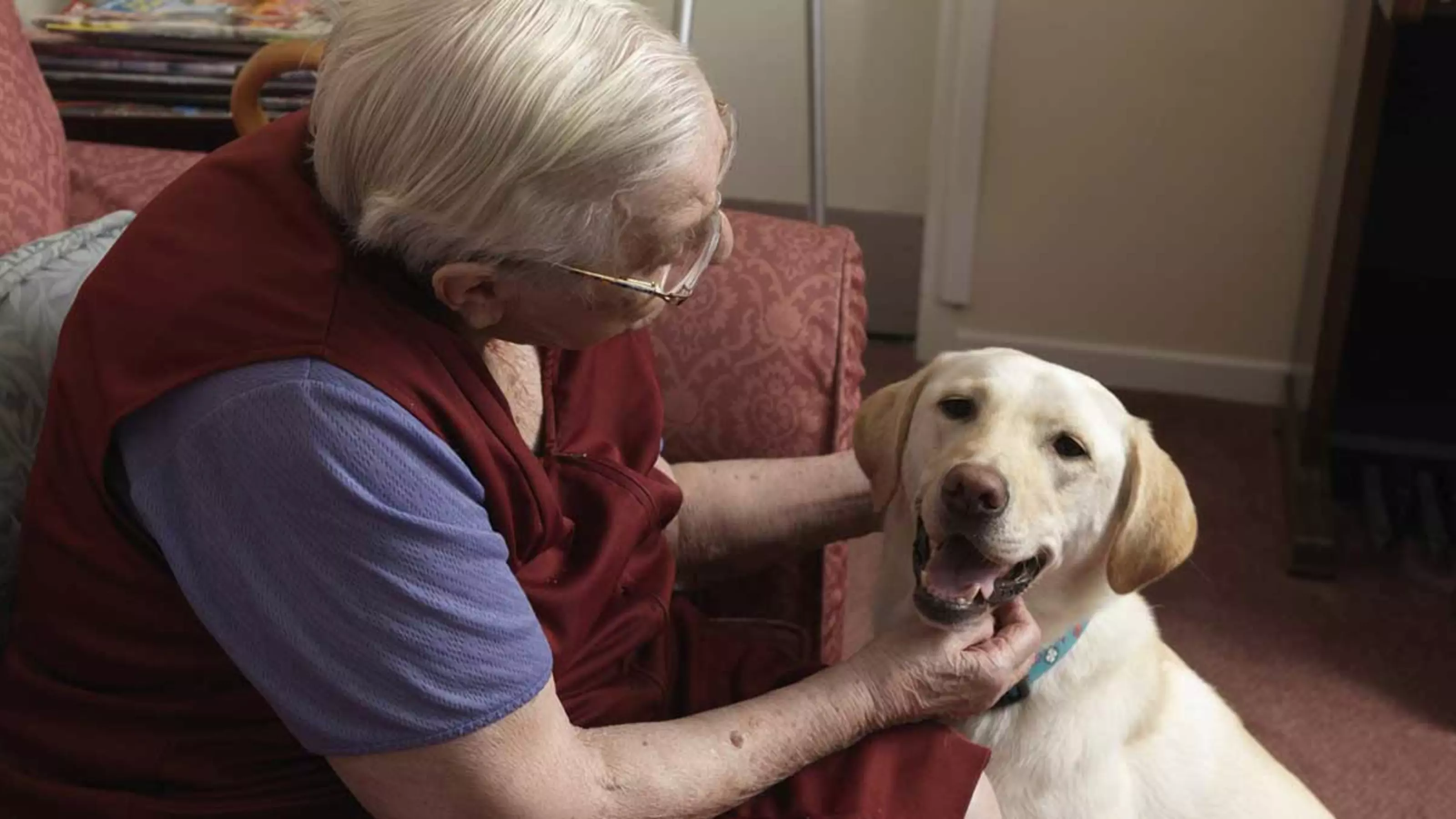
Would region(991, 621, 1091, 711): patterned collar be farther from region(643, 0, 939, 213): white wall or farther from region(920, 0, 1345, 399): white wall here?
region(643, 0, 939, 213): white wall

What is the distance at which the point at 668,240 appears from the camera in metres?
1.00

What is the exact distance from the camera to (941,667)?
1175mm

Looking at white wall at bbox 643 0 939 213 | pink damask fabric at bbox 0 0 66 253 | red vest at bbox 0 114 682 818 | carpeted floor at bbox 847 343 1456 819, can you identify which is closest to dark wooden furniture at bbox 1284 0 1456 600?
carpeted floor at bbox 847 343 1456 819

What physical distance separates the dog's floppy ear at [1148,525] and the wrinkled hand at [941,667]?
0.10 meters

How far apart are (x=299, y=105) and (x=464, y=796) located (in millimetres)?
1257

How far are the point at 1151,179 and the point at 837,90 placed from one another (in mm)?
632

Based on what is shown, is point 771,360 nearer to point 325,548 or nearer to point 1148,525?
point 1148,525

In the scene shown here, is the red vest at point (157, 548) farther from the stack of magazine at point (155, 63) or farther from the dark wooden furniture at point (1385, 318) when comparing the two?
the dark wooden furniture at point (1385, 318)

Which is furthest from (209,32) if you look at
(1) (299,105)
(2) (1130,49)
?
(2) (1130,49)

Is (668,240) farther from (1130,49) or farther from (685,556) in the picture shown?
(1130,49)

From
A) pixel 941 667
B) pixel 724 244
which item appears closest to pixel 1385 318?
pixel 941 667

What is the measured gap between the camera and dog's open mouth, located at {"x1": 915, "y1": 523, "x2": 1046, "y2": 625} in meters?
1.18

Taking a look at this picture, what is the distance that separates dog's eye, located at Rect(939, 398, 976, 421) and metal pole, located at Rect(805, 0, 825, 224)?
1.27 meters

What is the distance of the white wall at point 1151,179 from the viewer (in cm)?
246
